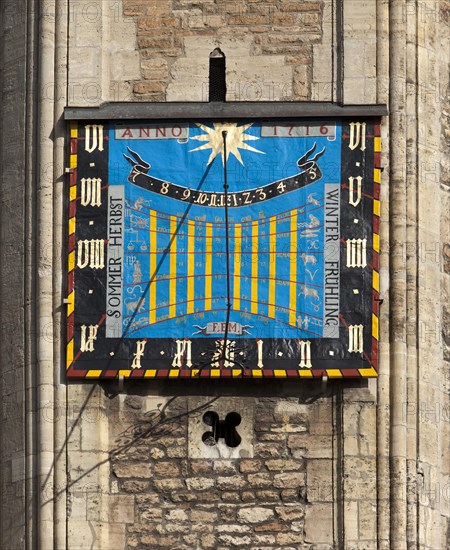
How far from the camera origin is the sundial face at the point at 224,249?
27297 mm

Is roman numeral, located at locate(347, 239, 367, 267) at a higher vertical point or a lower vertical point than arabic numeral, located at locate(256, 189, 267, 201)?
lower

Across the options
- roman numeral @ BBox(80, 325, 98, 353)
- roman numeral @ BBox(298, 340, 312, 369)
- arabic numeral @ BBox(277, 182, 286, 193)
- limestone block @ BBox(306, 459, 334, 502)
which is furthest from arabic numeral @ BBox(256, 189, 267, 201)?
limestone block @ BBox(306, 459, 334, 502)

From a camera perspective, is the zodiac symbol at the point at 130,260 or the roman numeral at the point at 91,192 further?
the roman numeral at the point at 91,192

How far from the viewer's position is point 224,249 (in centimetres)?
2747

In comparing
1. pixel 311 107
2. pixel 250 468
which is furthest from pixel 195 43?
pixel 250 468

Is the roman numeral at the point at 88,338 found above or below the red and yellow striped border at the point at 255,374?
above

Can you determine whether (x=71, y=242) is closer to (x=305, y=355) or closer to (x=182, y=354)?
(x=182, y=354)

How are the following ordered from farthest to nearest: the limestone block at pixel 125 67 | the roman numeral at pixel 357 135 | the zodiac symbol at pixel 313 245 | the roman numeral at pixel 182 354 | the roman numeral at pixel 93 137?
the limestone block at pixel 125 67, the roman numeral at pixel 93 137, the roman numeral at pixel 357 135, the zodiac symbol at pixel 313 245, the roman numeral at pixel 182 354

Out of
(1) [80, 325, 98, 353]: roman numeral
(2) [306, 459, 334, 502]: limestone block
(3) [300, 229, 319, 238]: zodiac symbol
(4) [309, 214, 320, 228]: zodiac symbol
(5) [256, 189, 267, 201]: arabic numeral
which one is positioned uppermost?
(5) [256, 189, 267, 201]: arabic numeral

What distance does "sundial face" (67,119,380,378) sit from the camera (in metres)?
27.3

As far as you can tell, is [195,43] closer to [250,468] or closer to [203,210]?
[203,210]

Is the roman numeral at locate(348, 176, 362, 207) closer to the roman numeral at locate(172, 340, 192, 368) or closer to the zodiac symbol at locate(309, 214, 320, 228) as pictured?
the zodiac symbol at locate(309, 214, 320, 228)

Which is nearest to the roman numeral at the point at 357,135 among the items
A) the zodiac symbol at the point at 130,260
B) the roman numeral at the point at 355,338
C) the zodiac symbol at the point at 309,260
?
the zodiac symbol at the point at 309,260

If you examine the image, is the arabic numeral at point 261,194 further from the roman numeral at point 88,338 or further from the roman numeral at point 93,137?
the roman numeral at point 88,338
